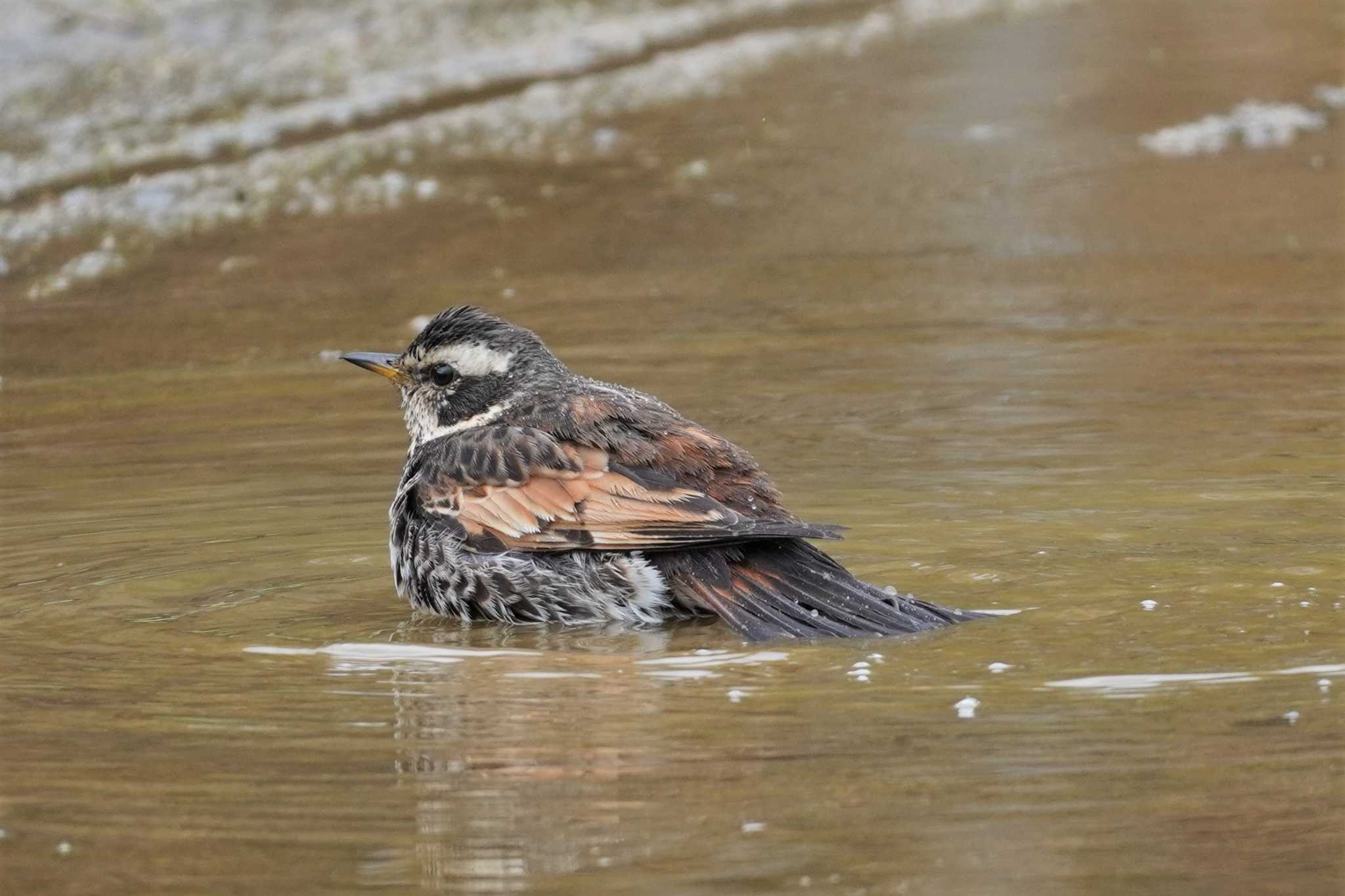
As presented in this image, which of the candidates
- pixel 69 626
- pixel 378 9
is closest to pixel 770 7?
pixel 378 9

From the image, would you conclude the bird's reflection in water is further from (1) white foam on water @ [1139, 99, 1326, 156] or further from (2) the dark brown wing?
(1) white foam on water @ [1139, 99, 1326, 156]

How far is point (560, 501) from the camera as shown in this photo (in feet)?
23.9

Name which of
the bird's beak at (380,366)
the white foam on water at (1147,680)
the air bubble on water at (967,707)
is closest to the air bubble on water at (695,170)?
the bird's beak at (380,366)

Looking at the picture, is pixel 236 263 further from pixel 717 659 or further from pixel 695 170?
pixel 717 659

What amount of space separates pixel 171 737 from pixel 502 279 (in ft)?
22.6

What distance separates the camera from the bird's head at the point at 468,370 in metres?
7.97

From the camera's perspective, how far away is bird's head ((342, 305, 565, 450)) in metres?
7.97

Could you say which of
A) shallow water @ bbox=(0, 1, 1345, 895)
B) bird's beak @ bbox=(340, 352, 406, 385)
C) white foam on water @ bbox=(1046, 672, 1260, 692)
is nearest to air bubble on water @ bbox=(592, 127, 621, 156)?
shallow water @ bbox=(0, 1, 1345, 895)

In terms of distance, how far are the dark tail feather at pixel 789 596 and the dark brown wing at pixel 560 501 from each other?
0.43 feet

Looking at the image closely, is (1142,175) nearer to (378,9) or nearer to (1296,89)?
(1296,89)

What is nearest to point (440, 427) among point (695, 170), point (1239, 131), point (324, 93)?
point (695, 170)

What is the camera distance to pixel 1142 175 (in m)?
15.0

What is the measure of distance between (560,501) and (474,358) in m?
0.93

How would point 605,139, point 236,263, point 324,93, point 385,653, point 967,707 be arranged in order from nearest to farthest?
point 967,707, point 385,653, point 236,263, point 605,139, point 324,93
